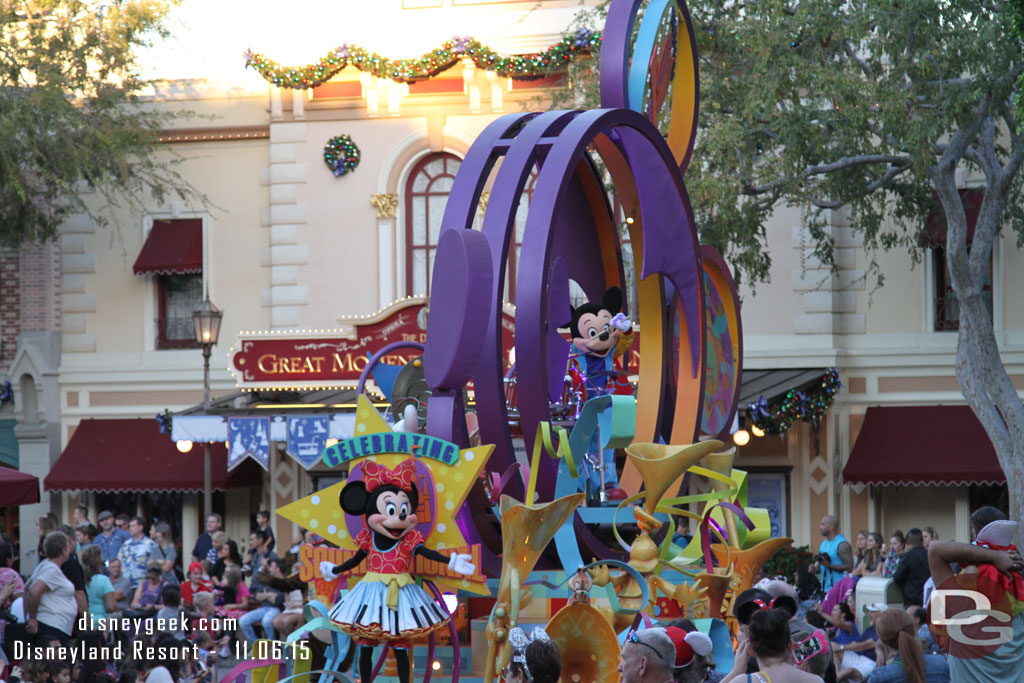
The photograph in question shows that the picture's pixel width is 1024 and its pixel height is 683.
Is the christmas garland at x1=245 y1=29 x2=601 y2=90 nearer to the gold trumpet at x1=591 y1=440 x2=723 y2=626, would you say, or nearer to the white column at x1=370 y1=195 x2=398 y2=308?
the white column at x1=370 y1=195 x2=398 y2=308

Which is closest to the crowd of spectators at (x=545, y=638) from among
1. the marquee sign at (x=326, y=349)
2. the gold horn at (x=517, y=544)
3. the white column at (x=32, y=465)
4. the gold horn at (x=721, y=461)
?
the gold horn at (x=517, y=544)

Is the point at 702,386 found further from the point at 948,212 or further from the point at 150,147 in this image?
the point at 150,147

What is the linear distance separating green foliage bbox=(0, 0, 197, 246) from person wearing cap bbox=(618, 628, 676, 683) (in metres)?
14.5

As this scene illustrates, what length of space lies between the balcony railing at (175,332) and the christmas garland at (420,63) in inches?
148

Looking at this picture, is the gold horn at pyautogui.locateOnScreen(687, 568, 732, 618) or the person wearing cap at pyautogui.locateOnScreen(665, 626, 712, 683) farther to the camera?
the gold horn at pyautogui.locateOnScreen(687, 568, 732, 618)

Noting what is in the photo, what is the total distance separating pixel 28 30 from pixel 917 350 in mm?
12211

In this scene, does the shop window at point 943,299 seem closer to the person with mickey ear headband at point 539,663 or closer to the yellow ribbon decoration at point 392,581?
the yellow ribbon decoration at point 392,581

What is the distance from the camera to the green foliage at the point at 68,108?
18.5m

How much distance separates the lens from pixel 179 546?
20.2 meters

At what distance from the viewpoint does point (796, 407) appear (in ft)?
56.8

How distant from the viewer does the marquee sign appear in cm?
1812

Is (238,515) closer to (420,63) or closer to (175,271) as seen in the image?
(175,271)


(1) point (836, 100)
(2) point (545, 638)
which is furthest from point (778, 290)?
(2) point (545, 638)

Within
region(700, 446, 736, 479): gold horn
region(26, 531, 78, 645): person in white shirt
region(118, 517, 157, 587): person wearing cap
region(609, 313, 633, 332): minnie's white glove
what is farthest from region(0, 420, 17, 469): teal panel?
region(700, 446, 736, 479): gold horn
